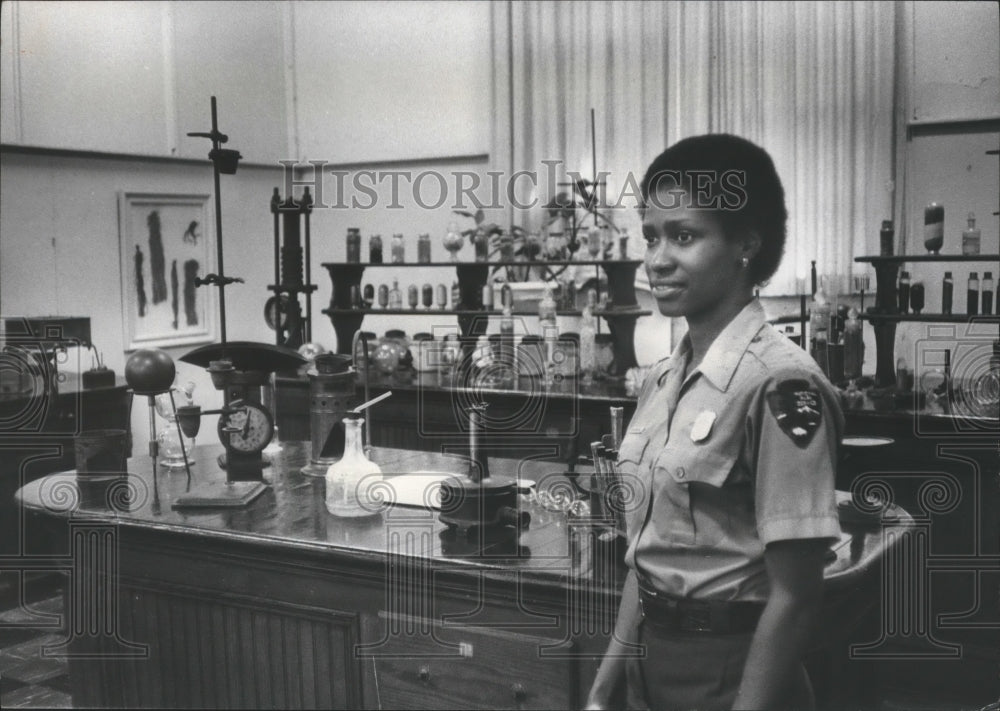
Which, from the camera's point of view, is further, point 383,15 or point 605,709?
point 383,15

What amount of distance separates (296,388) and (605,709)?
15.3ft

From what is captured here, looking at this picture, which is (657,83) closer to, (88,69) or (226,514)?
(88,69)

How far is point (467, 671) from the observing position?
8.52 ft

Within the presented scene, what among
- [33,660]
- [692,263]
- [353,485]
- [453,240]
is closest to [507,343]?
[453,240]

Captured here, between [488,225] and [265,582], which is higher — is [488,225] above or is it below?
above

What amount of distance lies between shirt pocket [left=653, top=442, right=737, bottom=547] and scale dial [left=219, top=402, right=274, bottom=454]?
2.19m

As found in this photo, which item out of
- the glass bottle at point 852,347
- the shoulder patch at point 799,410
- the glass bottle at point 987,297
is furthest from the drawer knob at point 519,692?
the glass bottle at point 987,297

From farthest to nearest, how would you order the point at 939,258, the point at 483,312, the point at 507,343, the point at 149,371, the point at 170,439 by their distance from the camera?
the point at 483,312 < the point at 507,343 < the point at 939,258 < the point at 170,439 < the point at 149,371

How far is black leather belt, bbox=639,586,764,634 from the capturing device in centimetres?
176

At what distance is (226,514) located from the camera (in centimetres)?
315

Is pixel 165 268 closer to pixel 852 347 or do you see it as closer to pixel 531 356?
pixel 531 356

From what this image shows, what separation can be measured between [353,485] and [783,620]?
1.66 metres

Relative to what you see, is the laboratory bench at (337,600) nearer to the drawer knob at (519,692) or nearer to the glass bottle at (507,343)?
the drawer knob at (519,692)

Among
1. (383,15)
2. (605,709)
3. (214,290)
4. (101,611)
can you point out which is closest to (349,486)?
(101,611)
